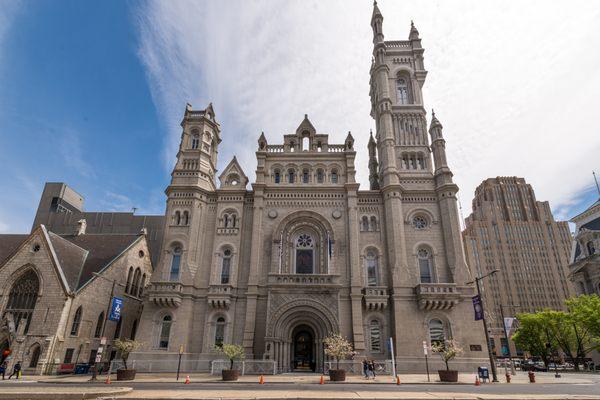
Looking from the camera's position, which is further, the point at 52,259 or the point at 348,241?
the point at 348,241

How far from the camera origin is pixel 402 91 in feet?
150

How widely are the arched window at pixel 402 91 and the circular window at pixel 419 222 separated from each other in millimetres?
15597

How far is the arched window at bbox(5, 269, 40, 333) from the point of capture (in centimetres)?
3200

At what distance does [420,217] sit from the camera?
38.0 meters

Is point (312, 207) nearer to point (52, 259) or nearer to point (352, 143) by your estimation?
point (352, 143)

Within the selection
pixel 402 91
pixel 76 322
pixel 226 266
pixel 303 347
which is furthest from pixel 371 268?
pixel 76 322

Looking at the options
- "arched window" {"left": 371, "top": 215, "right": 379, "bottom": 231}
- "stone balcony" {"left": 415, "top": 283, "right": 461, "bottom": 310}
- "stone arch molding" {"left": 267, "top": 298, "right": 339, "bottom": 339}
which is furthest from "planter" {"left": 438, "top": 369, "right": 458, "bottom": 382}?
"arched window" {"left": 371, "top": 215, "right": 379, "bottom": 231}

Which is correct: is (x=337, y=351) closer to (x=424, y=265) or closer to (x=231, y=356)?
(x=231, y=356)

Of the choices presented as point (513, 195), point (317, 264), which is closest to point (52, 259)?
point (317, 264)

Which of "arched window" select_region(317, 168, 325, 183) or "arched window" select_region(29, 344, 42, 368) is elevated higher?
"arched window" select_region(317, 168, 325, 183)

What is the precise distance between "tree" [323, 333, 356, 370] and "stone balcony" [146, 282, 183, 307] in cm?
1420

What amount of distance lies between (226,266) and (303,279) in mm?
8378

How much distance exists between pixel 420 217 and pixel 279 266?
15789 millimetres

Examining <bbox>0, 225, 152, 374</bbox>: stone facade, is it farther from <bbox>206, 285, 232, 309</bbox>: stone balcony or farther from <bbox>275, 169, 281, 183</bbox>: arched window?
<bbox>275, 169, 281, 183</bbox>: arched window
